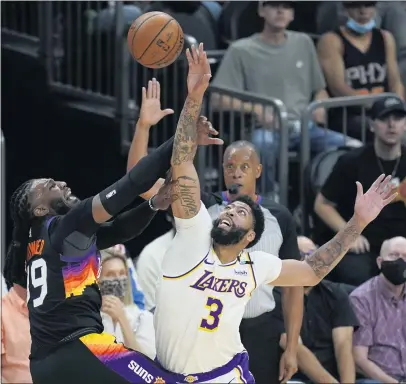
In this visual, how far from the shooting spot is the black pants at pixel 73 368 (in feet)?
21.6

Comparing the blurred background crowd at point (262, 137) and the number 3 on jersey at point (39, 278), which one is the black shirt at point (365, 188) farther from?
the number 3 on jersey at point (39, 278)

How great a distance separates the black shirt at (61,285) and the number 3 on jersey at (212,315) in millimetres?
560

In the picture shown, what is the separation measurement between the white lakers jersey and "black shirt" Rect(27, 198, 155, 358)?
1.24 ft

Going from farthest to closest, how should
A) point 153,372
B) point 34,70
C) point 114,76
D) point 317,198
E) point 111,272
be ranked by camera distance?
point 34,70, point 114,76, point 317,198, point 111,272, point 153,372

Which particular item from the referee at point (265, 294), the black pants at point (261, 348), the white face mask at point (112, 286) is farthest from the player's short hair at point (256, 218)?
the white face mask at point (112, 286)

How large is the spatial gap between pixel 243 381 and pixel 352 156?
3.23 metres

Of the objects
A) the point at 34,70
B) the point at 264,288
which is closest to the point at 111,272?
the point at 264,288

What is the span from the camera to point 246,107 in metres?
10.0

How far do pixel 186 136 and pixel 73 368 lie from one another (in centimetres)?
129

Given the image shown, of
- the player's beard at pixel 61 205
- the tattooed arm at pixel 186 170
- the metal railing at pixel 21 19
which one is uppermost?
the tattooed arm at pixel 186 170

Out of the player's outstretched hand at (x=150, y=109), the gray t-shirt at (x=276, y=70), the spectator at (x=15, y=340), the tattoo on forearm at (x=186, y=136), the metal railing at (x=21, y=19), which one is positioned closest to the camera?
the tattoo on forearm at (x=186, y=136)

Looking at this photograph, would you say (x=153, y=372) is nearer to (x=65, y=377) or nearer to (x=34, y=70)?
(x=65, y=377)

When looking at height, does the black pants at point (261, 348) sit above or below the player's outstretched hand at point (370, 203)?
below

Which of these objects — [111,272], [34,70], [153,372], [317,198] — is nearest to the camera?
[153,372]
